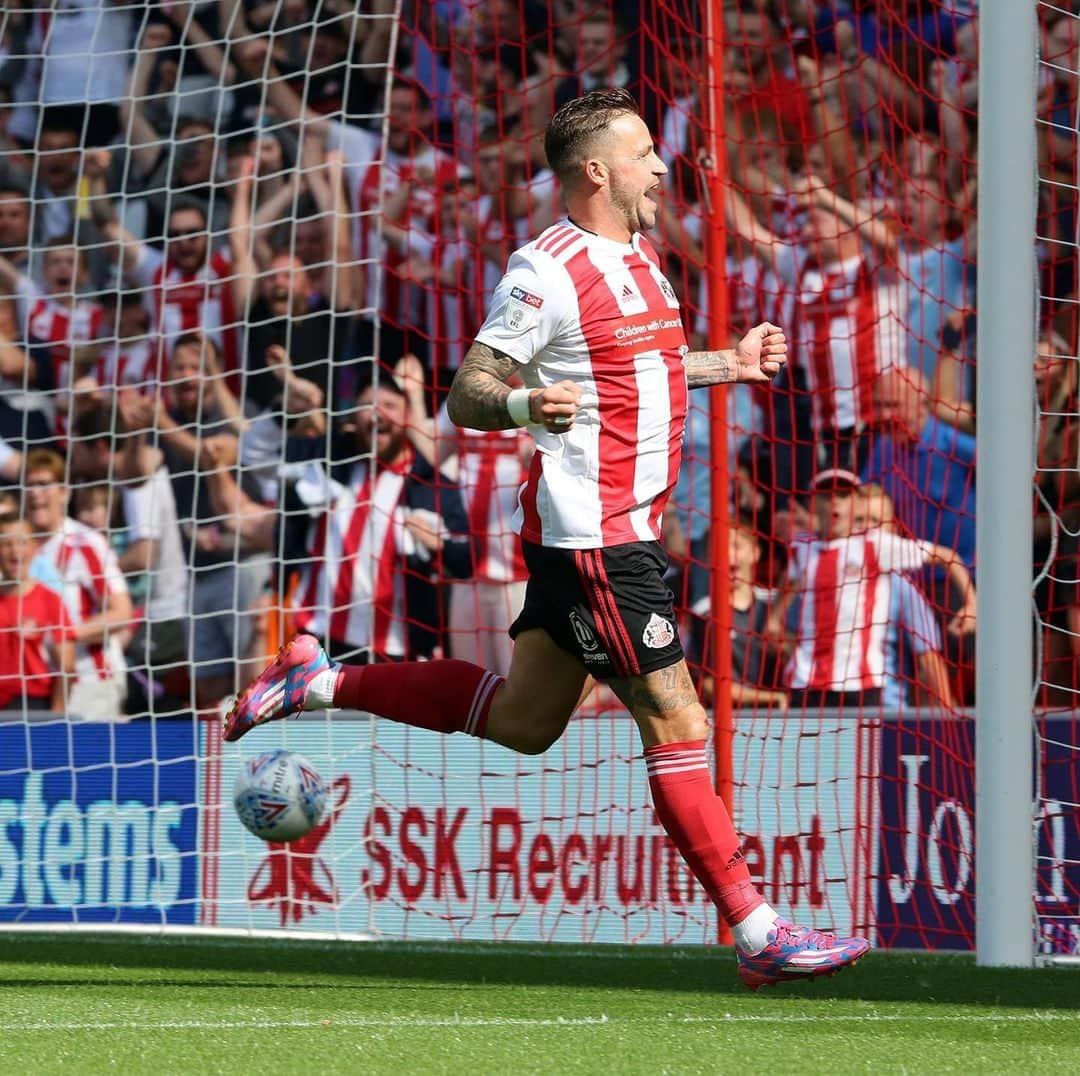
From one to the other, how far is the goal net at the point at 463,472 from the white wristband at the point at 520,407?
2.87m

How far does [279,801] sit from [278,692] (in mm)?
1236

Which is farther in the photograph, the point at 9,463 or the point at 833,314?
the point at 9,463

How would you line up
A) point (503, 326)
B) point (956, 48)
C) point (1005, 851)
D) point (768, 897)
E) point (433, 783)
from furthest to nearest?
point (956, 48) → point (433, 783) → point (768, 897) → point (1005, 851) → point (503, 326)

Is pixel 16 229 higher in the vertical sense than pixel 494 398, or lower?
higher

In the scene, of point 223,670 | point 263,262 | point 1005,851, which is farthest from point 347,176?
point 1005,851

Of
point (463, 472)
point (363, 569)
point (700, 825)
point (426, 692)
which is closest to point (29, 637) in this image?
point (363, 569)

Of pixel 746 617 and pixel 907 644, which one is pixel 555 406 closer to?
pixel 907 644

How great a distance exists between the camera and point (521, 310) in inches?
157

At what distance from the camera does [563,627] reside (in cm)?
407

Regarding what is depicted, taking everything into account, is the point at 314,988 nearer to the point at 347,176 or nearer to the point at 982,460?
the point at 982,460

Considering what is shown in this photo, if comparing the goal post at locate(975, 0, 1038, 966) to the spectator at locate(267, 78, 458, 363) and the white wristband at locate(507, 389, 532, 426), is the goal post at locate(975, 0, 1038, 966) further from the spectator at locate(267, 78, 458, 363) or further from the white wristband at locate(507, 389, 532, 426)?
the spectator at locate(267, 78, 458, 363)

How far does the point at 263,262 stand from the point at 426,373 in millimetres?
993

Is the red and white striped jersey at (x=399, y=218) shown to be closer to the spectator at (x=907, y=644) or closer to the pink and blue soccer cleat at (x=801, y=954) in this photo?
the spectator at (x=907, y=644)

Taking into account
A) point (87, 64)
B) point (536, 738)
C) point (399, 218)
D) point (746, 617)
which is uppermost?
point (87, 64)
